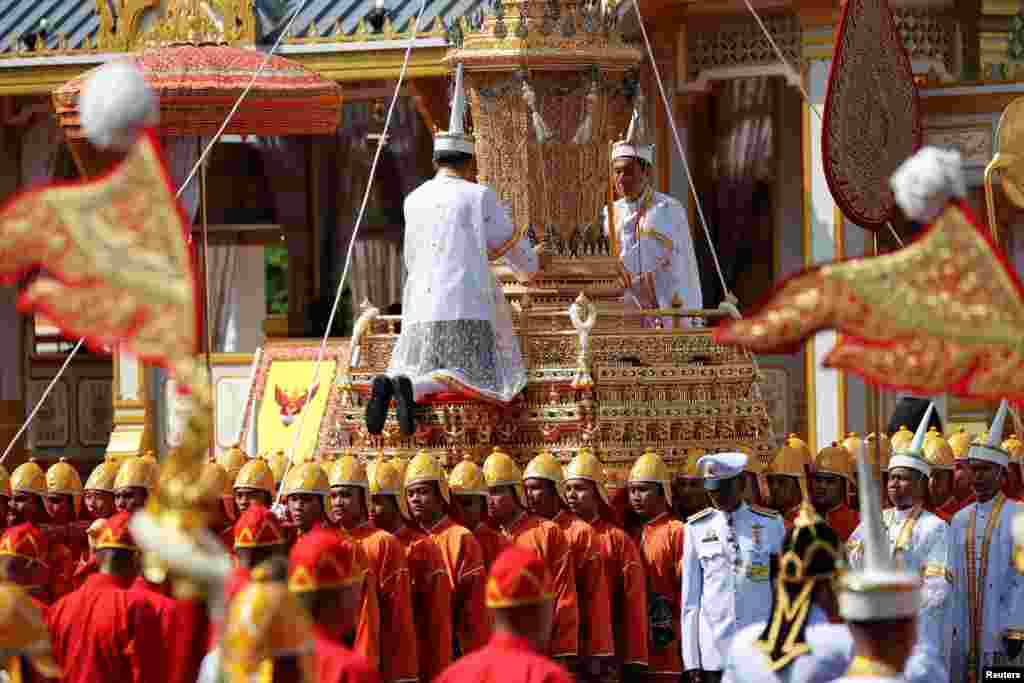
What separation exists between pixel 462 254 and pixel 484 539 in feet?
6.56

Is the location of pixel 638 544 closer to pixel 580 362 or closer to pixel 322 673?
pixel 580 362

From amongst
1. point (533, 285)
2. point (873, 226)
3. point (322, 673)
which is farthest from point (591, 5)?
point (322, 673)

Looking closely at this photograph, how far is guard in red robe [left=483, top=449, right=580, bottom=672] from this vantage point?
12.9 metres

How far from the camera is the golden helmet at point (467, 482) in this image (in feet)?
43.2

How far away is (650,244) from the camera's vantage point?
15.8m

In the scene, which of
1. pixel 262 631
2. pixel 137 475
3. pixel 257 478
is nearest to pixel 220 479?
pixel 257 478

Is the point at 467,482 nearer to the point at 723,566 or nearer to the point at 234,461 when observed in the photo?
the point at 723,566

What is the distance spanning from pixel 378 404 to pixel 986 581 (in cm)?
342

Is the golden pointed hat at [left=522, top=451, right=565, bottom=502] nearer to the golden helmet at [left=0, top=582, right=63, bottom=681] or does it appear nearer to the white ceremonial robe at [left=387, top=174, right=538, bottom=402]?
the white ceremonial robe at [left=387, top=174, right=538, bottom=402]

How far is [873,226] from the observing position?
10984 millimetres

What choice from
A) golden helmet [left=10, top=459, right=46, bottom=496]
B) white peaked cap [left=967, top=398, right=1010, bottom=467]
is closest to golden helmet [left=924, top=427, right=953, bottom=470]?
white peaked cap [left=967, top=398, right=1010, bottom=467]

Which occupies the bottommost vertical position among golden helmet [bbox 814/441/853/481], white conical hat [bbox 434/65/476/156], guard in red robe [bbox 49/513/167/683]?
guard in red robe [bbox 49/513/167/683]

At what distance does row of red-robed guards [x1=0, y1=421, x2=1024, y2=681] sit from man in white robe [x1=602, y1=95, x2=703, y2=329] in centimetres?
195

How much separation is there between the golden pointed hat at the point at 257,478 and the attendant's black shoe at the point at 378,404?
0.91 m
